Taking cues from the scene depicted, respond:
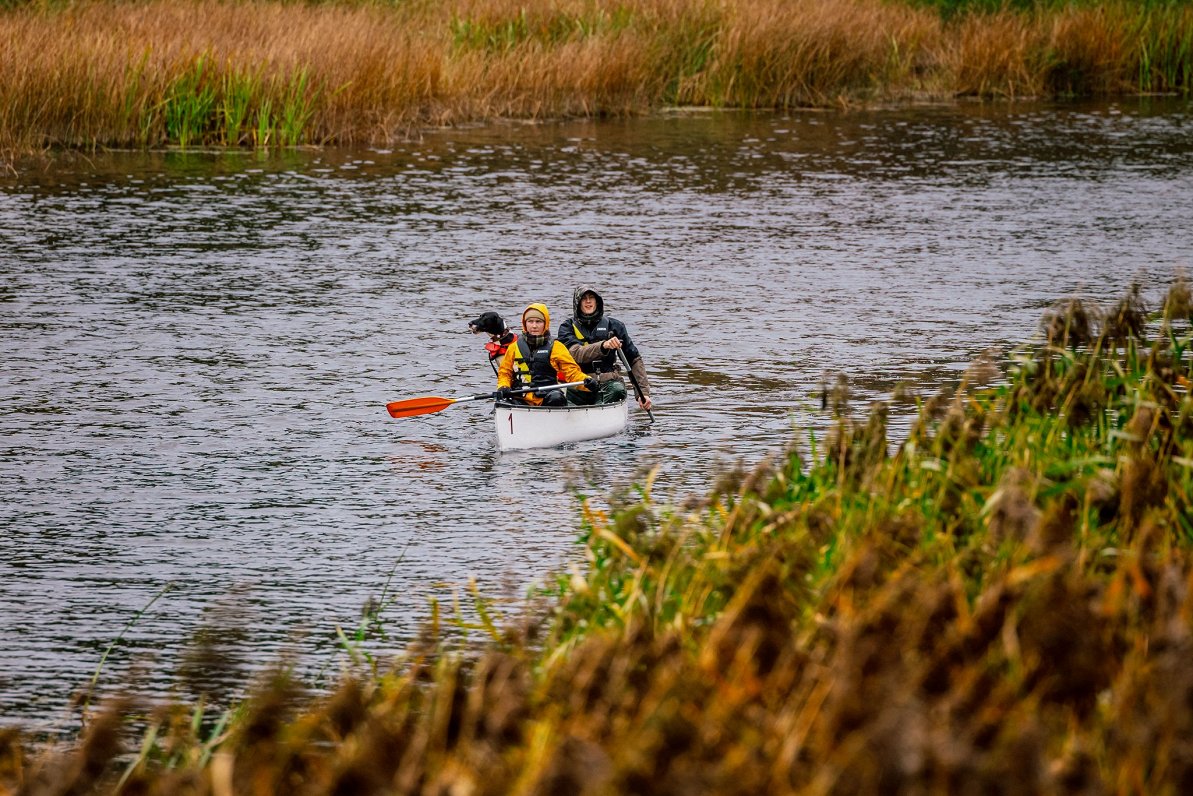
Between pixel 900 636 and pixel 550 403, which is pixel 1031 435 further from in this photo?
pixel 550 403

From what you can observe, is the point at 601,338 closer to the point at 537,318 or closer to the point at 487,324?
the point at 537,318

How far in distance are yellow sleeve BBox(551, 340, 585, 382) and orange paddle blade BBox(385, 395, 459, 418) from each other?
3.17 feet

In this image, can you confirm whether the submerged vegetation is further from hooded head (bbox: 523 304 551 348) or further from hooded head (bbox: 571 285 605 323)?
hooded head (bbox: 571 285 605 323)

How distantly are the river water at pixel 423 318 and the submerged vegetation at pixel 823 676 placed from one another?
3.32ft

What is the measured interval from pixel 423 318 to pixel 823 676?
44.4 ft

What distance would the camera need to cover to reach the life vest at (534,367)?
14039 mm

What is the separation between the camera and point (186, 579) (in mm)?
9867

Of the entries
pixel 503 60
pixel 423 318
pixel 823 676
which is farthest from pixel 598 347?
pixel 503 60

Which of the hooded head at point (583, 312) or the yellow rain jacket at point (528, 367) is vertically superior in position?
the hooded head at point (583, 312)

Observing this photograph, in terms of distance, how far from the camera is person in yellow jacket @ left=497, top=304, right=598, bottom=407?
1391 centimetres

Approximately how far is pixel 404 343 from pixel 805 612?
11635 millimetres

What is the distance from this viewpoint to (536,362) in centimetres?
1405

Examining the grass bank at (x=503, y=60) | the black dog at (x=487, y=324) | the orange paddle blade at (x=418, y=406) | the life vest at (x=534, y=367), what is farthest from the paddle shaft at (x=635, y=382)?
the grass bank at (x=503, y=60)

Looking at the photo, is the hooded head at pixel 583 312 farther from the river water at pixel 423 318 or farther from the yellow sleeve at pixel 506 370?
the river water at pixel 423 318
